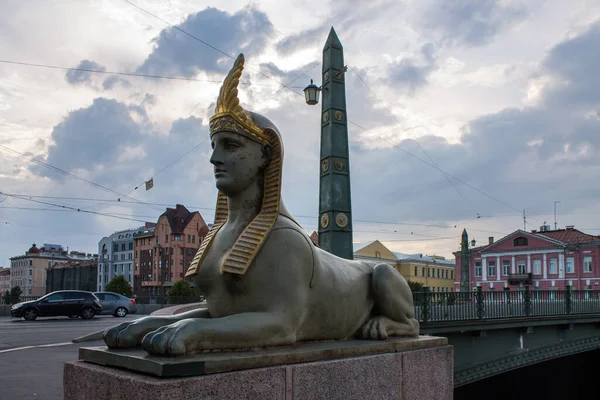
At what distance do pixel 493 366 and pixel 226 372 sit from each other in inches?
561

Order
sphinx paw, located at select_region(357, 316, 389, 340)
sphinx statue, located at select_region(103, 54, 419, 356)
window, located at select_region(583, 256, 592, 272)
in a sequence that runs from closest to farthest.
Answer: sphinx statue, located at select_region(103, 54, 419, 356), sphinx paw, located at select_region(357, 316, 389, 340), window, located at select_region(583, 256, 592, 272)

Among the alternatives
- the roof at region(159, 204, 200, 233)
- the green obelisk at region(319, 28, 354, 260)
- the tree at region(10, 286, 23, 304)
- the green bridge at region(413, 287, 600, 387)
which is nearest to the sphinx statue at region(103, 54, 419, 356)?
the green obelisk at region(319, 28, 354, 260)

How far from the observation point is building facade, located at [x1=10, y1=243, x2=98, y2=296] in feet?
344

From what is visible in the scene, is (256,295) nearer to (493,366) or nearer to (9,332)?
(493,366)

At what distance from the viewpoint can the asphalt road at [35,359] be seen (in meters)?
6.98

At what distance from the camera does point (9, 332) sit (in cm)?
1551

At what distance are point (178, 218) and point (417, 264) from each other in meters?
31.7

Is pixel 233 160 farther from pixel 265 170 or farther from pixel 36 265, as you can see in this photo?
pixel 36 265

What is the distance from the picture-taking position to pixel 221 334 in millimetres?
2949

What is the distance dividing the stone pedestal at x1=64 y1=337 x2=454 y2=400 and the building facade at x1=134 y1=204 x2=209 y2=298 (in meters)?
65.5

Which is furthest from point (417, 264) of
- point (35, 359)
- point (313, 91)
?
point (35, 359)

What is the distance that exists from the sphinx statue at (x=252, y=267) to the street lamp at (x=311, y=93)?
10519 millimetres

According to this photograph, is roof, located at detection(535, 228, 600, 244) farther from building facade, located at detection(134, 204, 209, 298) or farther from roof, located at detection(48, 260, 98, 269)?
roof, located at detection(48, 260, 98, 269)

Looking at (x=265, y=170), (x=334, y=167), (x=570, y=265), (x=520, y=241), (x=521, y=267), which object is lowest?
(x=521, y=267)
